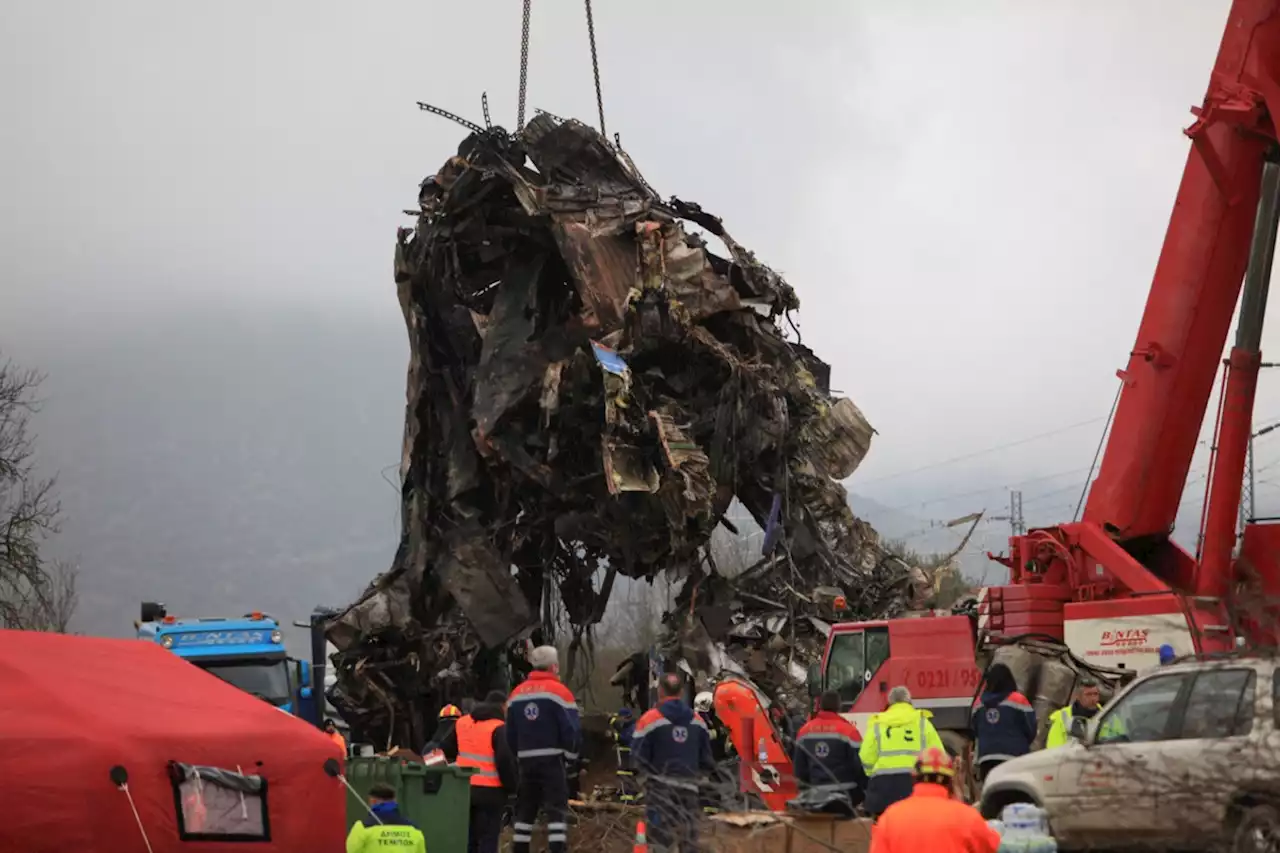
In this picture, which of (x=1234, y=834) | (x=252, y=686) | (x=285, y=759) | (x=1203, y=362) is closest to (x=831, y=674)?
(x=1203, y=362)

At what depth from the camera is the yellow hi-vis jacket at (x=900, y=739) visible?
38.1 ft

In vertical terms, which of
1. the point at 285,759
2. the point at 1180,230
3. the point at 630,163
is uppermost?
the point at 630,163

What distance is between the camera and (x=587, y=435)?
24547mm

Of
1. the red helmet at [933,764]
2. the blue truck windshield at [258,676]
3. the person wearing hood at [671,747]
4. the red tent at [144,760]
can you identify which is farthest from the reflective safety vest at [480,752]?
the red helmet at [933,764]

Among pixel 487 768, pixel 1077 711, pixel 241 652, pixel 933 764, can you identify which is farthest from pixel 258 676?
pixel 933 764

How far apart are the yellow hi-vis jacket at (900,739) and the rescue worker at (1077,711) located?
3.89 ft

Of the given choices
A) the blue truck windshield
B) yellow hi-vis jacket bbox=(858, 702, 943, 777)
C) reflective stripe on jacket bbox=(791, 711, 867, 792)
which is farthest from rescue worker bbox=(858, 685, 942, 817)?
the blue truck windshield

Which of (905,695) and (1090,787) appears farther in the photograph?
(905,695)

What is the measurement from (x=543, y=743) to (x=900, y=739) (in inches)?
109

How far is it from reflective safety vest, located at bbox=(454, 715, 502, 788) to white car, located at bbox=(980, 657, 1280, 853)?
176 inches

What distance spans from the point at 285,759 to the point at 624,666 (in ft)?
54.8

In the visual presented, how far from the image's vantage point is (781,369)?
25.2 metres

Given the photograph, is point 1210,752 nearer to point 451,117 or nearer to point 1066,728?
point 1066,728

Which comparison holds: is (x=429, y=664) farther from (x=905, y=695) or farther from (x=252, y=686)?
(x=905, y=695)
